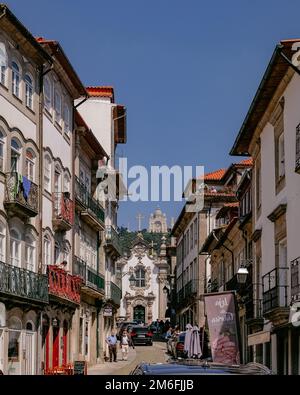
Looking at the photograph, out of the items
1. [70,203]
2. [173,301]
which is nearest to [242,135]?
[70,203]

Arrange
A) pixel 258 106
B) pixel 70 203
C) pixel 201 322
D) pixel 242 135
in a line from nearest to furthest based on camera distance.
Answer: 1. pixel 258 106
2. pixel 242 135
3. pixel 70 203
4. pixel 201 322

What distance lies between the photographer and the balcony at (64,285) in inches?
1268

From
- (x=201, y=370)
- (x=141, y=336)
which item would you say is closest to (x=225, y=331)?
(x=201, y=370)

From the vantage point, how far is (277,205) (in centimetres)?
2720

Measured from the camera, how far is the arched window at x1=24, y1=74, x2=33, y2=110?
3014cm

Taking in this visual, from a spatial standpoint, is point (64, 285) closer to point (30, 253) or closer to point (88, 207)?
point (30, 253)

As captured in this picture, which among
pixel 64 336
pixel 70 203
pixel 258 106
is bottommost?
pixel 64 336

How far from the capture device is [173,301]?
87125 millimetres

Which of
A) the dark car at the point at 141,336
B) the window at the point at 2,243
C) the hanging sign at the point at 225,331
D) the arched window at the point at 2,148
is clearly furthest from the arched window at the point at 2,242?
the dark car at the point at 141,336

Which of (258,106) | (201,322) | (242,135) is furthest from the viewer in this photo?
(201,322)

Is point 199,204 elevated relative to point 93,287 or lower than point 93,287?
elevated

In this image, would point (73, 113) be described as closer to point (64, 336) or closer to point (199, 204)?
point (64, 336)

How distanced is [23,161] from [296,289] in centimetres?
1064

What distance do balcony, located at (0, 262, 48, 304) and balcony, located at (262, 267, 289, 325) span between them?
305 inches
